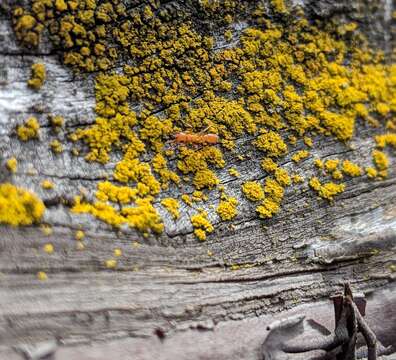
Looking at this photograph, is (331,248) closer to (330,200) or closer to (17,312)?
(330,200)

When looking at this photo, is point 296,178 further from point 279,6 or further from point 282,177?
point 279,6

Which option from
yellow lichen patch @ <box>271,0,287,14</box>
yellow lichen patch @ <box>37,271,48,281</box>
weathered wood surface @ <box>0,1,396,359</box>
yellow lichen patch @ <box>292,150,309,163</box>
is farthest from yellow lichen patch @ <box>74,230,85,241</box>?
yellow lichen patch @ <box>271,0,287,14</box>

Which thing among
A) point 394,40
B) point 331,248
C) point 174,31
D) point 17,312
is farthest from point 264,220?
point 394,40

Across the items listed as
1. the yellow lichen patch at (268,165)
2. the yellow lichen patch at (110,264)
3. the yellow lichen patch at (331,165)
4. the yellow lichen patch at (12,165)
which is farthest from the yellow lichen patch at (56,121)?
the yellow lichen patch at (331,165)

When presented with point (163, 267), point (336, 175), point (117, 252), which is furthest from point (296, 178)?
point (117, 252)

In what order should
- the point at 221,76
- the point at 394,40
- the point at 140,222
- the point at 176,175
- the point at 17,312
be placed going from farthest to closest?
the point at 394,40, the point at 221,76, the point at 176,175, the point at 140,222, the point at 17,312

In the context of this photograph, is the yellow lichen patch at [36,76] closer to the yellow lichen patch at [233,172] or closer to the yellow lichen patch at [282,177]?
the yellow lichen patch at [233,172]
